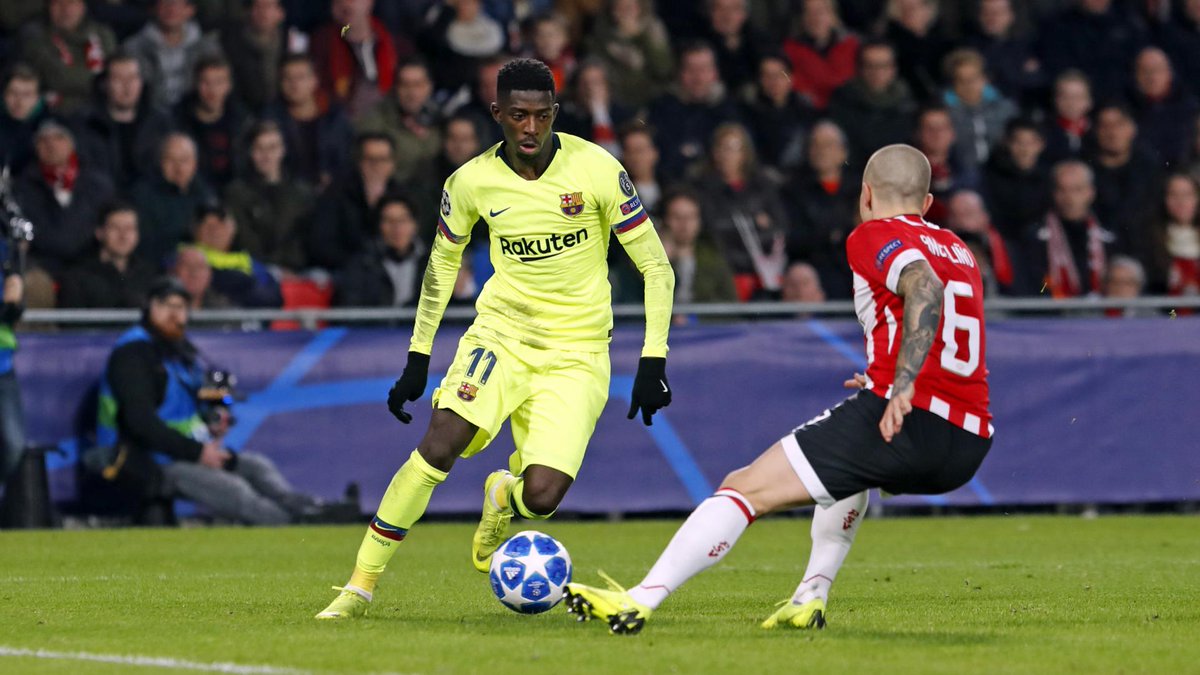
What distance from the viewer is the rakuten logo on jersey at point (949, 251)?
23.0ft

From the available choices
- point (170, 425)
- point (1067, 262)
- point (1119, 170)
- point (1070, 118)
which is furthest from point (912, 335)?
point (1070, 118)

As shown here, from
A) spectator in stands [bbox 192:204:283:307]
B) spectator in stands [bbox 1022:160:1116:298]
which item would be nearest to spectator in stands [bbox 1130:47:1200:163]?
spectator in stands [bbox 1022:160:1116:298]

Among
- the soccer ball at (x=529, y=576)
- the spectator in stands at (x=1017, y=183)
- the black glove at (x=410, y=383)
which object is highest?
the black glove at (x=410, y=383)

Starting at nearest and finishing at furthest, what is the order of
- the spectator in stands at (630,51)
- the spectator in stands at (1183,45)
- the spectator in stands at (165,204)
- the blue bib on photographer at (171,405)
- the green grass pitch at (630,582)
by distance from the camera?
the green grass pitch at (630,582) < the blue bib on photographer at (171,405) < the spectator in stands at (165,204) < the spectator in stands at (630,51) < the spectator in stands at (1183,45)

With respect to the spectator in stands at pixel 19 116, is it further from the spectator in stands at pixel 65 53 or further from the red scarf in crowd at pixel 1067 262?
the red scarf in crowd at pixel 1067 262

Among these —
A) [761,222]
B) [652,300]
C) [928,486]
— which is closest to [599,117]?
[761,222]

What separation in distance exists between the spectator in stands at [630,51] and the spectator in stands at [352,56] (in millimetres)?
1936

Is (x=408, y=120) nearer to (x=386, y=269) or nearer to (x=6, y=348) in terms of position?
(x=386, y=269)

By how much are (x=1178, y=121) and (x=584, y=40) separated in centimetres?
549

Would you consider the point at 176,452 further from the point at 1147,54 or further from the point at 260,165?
the point at 1147,54


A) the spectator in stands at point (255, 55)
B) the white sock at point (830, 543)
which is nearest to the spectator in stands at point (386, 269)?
the spectator in stands at point (255, 55)

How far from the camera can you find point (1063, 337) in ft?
49.2

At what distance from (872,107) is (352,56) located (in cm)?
457

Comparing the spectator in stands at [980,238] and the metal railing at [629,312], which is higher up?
the spectator in stands at [980,238]
